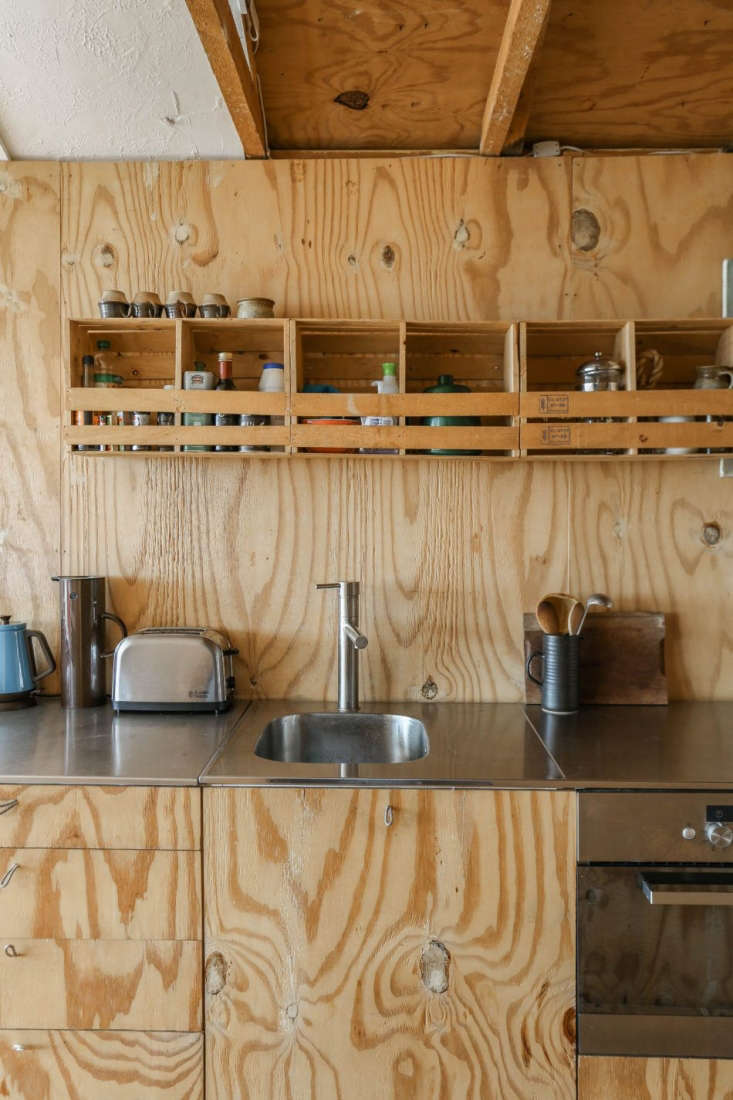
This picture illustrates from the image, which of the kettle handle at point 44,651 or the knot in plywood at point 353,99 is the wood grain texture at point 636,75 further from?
the kettle handle at point 44,651

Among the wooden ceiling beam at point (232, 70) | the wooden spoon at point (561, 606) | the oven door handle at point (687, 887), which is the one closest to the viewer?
the oven door handle at point (687, 887)

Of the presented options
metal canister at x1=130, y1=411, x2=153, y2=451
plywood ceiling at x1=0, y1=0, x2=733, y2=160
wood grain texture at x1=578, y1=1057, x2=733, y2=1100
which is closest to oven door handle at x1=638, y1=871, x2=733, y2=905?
wood grain texture at x1=578, y1=1057, x2=733, y2=1100

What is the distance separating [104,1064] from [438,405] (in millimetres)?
1519

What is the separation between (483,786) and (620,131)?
1.69 metres

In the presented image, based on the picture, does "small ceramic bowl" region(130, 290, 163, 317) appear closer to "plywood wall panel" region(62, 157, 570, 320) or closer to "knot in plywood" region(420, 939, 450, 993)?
"plywood wall panel" region(62, 157, 570, 320)

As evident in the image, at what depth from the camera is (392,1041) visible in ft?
4.51

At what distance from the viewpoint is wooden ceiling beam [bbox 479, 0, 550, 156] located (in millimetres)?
1401

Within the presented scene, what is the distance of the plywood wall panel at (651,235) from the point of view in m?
1.93

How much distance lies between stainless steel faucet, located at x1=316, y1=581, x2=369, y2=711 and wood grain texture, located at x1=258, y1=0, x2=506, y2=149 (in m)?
1.19

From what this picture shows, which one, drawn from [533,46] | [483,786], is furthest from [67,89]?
[483,786]

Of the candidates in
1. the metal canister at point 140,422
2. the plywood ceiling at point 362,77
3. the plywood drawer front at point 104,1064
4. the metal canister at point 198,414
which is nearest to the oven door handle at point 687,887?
the plywood drawer front at point 104,1064

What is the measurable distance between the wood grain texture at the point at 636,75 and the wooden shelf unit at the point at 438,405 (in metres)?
0.56

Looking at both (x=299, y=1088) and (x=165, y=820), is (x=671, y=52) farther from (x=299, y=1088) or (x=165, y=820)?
(x=299, y=1088)

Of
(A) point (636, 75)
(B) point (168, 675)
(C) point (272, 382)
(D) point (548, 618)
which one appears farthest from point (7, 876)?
(A) point (636, 75)
